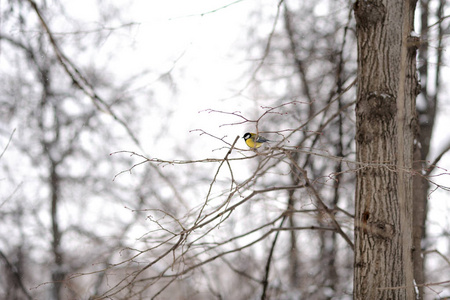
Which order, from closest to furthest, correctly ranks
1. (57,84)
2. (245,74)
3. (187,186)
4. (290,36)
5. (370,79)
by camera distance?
(370,79), (245,74), (290,36), (187,186), (57,84)

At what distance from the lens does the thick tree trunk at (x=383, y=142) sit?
2.34m

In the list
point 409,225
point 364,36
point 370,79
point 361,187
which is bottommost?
point 409,225

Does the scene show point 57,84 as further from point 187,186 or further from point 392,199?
point 392,199

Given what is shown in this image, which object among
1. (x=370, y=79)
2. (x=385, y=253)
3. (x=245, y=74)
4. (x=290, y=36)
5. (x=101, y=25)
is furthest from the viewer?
(x=290, y=36)

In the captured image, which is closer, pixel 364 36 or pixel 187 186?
pixel 364 36

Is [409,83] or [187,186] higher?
[187,186]

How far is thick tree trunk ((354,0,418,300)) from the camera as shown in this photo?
2340 millimetres

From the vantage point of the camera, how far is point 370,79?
2510 millimetres

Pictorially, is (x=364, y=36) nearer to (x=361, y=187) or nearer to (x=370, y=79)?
(x=370, y=79)

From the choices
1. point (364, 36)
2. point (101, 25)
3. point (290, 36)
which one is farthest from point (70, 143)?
point (364, 36)

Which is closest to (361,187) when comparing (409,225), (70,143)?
(409,225)

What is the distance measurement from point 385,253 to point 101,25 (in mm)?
2550

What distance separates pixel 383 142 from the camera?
2418 millimetres

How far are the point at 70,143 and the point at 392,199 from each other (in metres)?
7.77
